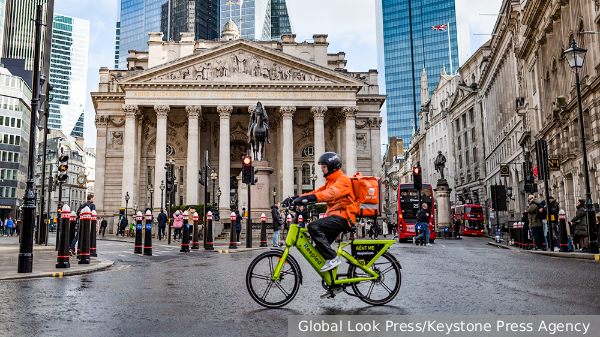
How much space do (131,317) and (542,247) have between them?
56.8ft

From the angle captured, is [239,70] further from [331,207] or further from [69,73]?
[69,73]

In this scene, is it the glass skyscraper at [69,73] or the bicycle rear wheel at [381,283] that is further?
the glass skyscraper at [69,73]

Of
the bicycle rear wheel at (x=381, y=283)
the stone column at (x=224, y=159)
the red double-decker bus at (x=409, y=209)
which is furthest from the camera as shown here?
the stone column at (x=224, y=159)

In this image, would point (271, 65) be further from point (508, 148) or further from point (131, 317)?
point (131, 317)

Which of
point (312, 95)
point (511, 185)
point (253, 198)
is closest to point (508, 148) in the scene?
point (511, 185)

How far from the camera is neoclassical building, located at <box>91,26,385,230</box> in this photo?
171 ft

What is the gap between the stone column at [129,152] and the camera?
2025 inches

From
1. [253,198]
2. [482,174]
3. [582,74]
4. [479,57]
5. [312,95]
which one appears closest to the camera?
[582,74]

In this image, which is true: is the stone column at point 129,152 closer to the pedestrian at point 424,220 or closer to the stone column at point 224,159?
the stone column at point 224,159

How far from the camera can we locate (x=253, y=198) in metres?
30.1

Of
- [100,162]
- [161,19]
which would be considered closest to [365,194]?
[100,162]

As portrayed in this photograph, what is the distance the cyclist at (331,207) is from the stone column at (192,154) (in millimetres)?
44476

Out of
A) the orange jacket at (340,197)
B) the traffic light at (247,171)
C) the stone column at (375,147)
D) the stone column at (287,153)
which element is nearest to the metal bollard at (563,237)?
the traffic light at (247,171)

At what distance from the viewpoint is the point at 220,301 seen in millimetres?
7027
